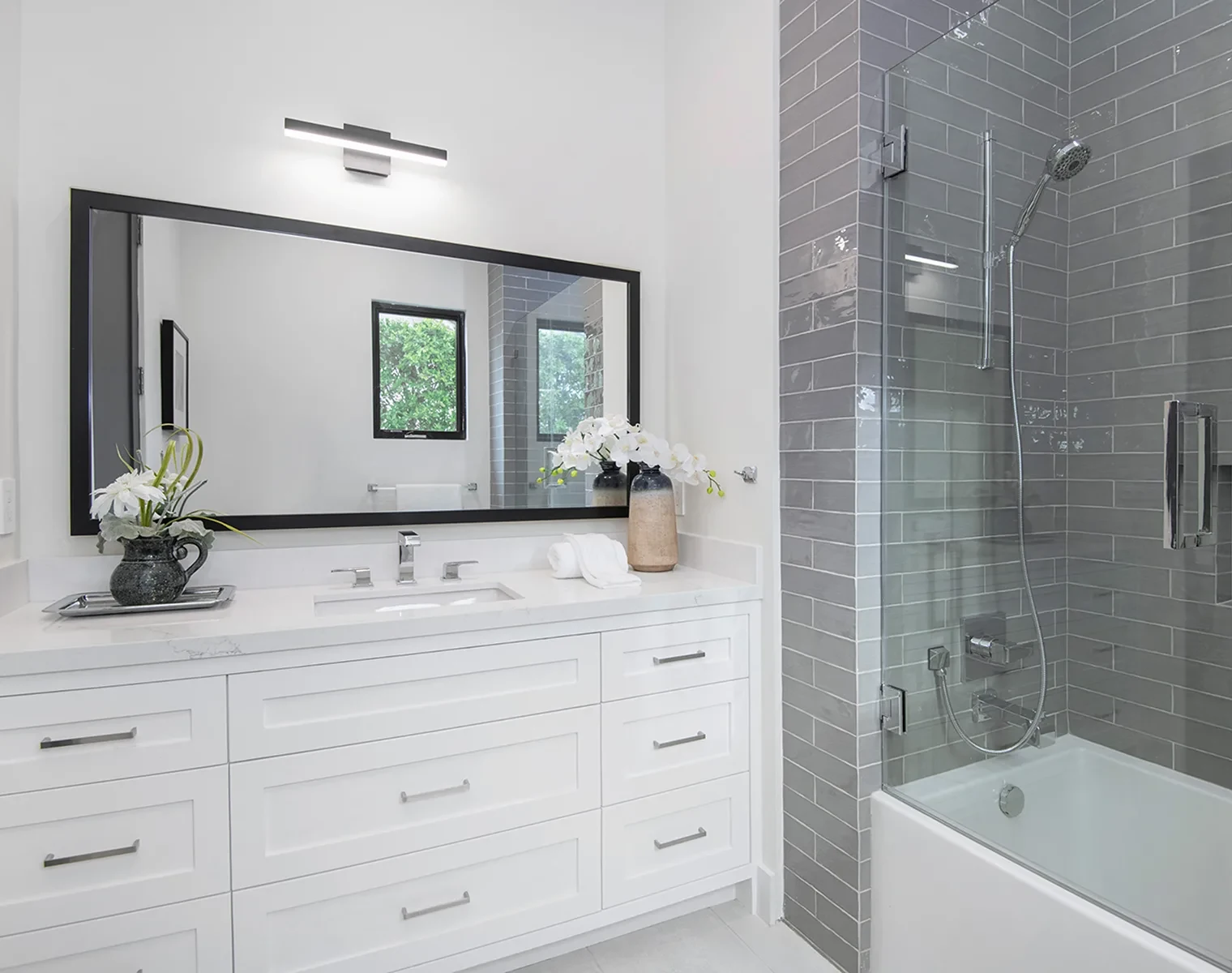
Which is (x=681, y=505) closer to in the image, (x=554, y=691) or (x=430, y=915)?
(x=554, y=691)

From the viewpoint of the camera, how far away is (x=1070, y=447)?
1434 millimetres

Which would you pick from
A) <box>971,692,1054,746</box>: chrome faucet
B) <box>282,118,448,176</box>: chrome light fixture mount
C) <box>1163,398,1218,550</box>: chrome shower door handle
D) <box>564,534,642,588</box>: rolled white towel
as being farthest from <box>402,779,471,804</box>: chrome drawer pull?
<box>282,118,448,176</box>: chrome light fixture mount

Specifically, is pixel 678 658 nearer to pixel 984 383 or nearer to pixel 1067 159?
pixel 984 383

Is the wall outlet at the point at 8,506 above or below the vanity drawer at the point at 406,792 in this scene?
above

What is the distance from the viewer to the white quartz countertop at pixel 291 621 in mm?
1251

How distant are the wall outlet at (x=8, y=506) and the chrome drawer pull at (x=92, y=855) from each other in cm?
77

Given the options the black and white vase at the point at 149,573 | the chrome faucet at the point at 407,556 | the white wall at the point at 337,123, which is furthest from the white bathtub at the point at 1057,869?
the black and white vase at the point at 149,573

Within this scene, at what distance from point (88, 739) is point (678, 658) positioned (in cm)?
126

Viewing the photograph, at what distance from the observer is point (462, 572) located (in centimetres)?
208

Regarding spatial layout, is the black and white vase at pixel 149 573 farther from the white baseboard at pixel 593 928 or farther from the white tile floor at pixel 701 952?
the white tile floor at pixel 701 952

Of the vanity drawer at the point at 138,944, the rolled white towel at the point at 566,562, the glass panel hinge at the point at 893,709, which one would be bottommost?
Answer: the vanity drawer at the point at 138,944

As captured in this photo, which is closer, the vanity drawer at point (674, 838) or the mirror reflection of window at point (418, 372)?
the vanity drawer at point (674, 838)

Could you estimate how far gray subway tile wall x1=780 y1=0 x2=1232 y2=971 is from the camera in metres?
1.28

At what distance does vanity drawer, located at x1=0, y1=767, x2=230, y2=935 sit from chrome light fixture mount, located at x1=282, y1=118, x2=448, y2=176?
1.61 meters
